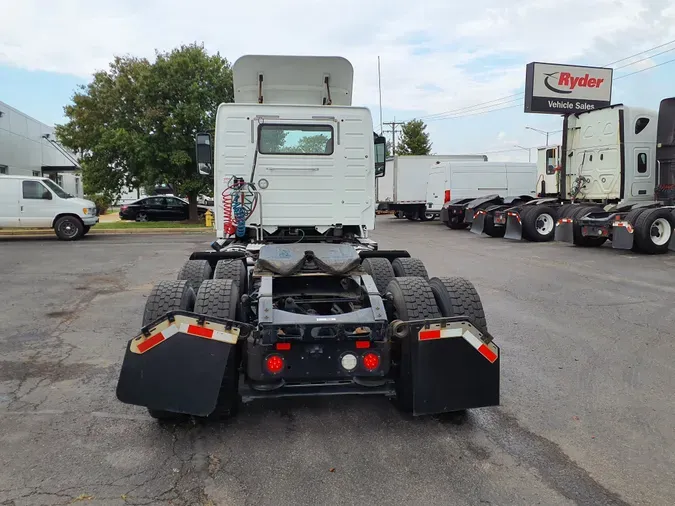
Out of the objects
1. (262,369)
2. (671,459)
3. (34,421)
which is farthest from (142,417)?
(671,459)

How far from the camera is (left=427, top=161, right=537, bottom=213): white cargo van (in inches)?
860

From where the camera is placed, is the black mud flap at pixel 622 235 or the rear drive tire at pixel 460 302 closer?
the rear drive tire at pixel 460 302

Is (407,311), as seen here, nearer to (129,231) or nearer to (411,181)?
(129,231)

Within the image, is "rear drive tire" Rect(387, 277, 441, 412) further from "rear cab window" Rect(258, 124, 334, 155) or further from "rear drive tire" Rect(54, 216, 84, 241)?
"rear drive tire" Rect(54, 216, 84, 241)

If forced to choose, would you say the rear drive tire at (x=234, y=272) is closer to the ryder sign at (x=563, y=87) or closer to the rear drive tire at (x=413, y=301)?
the rear drive tire at (x=413, y=301)

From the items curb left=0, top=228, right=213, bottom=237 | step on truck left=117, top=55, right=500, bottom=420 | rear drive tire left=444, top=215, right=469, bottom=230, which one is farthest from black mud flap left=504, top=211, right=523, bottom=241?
step on truck left=117, top=55, right=500, bottom=420

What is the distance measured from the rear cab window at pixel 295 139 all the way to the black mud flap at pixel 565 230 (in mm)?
10088

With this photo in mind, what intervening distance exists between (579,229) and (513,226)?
290cm

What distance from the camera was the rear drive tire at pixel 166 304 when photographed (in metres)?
3.71

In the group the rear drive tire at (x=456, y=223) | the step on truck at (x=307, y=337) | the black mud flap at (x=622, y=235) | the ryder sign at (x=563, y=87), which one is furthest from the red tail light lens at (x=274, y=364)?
the ryder sign at (x=563, y=87)

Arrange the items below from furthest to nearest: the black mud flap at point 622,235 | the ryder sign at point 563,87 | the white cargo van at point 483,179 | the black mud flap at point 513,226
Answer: the ryder sign at point 563,87 < the white cargo van at point 483,179 < the black mud flap at point 513,226 < the black mud flap at point 622,235

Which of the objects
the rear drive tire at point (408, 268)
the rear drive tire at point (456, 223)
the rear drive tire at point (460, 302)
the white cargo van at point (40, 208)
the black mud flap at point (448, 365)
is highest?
the white cargo van at point (40, 208)

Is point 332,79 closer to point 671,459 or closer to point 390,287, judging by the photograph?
point 390,287

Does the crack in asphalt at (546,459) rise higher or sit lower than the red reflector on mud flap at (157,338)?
lower
